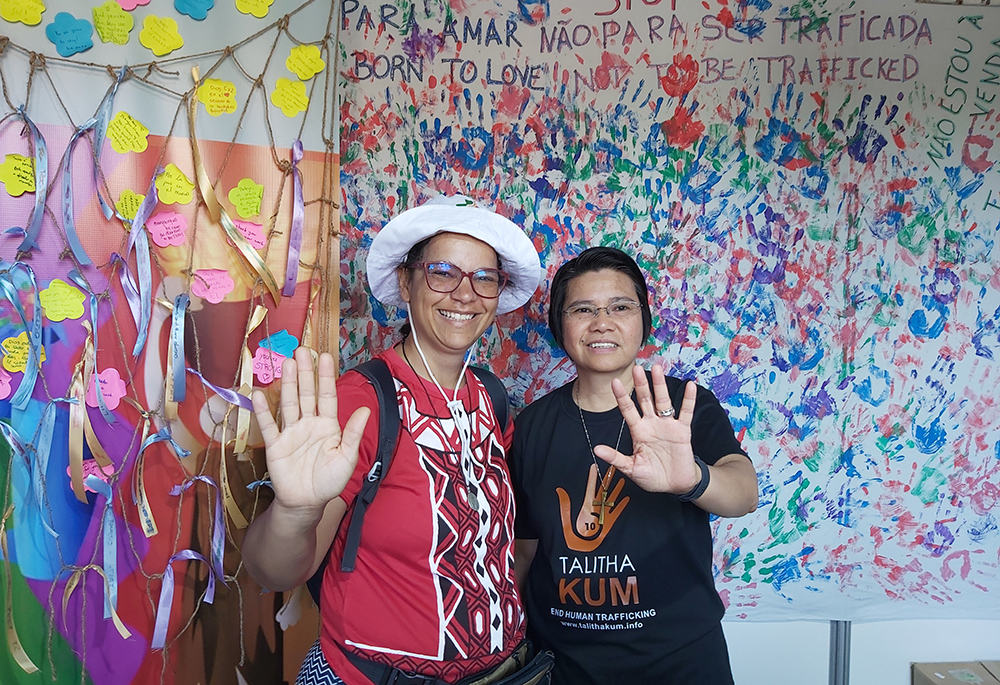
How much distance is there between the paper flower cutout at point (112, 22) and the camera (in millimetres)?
1461

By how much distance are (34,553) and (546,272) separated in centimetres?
145

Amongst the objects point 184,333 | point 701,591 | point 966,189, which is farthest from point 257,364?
point 966,189

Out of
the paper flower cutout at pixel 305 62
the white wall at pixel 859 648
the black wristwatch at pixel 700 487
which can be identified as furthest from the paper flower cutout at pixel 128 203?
the white wall at pixel 859 648

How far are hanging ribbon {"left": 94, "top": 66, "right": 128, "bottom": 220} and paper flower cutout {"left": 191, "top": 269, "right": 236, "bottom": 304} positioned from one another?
0.76 feet

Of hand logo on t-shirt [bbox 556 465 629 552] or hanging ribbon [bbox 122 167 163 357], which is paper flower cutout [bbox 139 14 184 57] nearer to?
hanging ribbon [bbox 122 167 163 357]

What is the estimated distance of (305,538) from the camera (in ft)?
3.46

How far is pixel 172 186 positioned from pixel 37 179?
0.27 metres

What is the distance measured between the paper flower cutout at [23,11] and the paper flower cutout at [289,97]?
0.51 metres

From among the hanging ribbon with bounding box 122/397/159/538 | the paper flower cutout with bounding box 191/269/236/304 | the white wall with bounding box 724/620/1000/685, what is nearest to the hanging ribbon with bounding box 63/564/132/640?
the hanging ribbon with bounding box 122/397/159/538

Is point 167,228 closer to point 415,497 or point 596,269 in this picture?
point 415,497

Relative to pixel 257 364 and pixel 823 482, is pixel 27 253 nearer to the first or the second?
pixel 257 364

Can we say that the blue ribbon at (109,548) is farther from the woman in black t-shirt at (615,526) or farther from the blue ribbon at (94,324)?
the woman in black t-shirt at (615,526)

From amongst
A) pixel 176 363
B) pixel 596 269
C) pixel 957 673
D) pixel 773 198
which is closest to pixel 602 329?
→ pixel 596 269

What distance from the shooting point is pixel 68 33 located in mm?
1441
